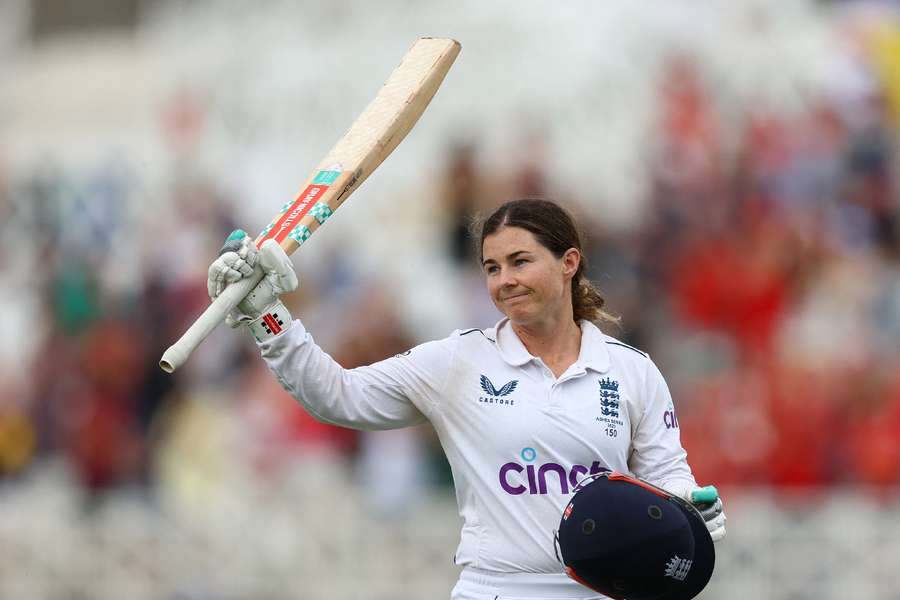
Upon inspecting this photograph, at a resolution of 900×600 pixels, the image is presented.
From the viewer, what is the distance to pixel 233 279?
4.04m

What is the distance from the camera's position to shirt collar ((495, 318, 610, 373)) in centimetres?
427

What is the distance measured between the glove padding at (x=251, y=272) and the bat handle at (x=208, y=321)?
0.7 inches

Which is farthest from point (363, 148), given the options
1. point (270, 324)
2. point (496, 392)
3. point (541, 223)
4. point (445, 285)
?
point (445, 285)

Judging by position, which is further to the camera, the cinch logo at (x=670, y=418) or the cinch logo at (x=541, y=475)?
the cinch logo at (x=670, y=418)

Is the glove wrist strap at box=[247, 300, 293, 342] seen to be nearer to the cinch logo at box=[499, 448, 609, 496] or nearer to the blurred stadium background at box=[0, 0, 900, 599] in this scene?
the cinch logo at box=[499, 448, 609, 496]

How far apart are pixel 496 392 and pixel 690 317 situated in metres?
4.98

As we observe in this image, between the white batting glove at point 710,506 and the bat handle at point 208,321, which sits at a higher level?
the white batting glove at point 710,506

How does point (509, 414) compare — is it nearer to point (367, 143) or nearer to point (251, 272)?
point (251, 272)

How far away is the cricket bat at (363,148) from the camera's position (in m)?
4.37

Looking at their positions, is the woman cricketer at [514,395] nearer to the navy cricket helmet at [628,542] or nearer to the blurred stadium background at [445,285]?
the navy cricket helmet at [628,542]

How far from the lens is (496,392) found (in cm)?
423

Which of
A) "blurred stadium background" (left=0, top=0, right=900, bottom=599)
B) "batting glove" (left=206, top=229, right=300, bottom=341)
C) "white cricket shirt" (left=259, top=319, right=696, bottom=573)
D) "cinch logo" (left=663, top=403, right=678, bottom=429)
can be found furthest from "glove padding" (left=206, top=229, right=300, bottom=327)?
"blurred stadium background" (left=0, top=0, right=900, bottom=599)

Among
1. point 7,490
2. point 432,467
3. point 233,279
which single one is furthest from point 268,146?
point 233,279

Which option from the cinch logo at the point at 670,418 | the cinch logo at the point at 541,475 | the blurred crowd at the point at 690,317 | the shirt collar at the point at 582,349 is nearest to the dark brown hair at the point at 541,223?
the shirt collar at the point at 582,349
